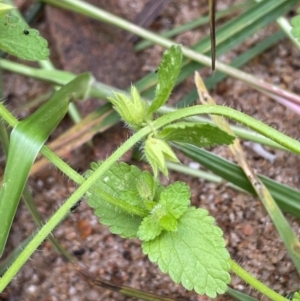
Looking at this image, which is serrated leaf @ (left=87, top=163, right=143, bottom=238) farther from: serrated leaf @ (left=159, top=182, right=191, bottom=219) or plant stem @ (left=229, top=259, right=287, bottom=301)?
plant stem @ (left=229, top=259, right=287, bottom=301)

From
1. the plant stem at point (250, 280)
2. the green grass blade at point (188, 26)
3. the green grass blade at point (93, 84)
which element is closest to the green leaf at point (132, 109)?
the plant stem at point (250, 280)

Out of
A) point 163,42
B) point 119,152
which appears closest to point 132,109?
point 119,152

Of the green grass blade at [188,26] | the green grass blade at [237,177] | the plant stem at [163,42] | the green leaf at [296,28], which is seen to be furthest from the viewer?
the green grass blade at [188,26]

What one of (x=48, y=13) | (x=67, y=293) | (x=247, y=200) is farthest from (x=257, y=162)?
(x=48, y=13)

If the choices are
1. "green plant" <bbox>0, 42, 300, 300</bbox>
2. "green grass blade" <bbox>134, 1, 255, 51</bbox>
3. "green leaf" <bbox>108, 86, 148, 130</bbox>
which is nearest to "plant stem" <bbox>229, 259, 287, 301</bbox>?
"green plant" <bbox>0, 42, 300, 300</bbox>

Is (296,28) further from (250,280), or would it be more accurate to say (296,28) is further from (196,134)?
(250,280)

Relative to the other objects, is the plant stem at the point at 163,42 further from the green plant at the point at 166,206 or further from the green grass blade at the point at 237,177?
the green plant at the point at 166,206
